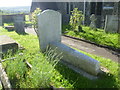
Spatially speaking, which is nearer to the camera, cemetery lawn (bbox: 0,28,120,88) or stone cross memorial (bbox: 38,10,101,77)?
cemetery lawn (bbox: 0,28,120,88)

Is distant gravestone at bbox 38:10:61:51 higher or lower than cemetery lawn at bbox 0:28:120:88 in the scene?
higher

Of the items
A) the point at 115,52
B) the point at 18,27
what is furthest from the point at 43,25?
the point at 18,27

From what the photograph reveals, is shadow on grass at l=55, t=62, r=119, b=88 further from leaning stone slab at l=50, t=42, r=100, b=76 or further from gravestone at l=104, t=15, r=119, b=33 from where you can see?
gravestone at l=104, t=15, r=119, b=33

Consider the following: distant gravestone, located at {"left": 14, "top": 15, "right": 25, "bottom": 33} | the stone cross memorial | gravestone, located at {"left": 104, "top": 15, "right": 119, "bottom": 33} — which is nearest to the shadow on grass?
the stone cross memorial

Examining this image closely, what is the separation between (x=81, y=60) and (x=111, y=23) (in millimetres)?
6028

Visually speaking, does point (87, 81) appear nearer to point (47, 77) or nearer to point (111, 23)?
point (47, 77)

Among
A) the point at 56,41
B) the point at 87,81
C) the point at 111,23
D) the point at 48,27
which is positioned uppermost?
the point at 111,23

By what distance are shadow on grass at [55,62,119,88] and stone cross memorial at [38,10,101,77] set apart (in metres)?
0.31

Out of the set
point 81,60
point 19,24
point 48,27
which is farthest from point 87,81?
point 19,24

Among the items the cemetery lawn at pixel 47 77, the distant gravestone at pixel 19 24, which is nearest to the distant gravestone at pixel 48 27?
the cemetery lawn at pixel 47 77

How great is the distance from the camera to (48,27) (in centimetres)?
549

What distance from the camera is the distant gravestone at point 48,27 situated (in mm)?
5316

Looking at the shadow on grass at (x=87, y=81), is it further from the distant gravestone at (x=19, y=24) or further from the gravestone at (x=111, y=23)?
the distant gravestone at (x=19, y=24)

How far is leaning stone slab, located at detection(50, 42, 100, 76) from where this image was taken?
394cm
